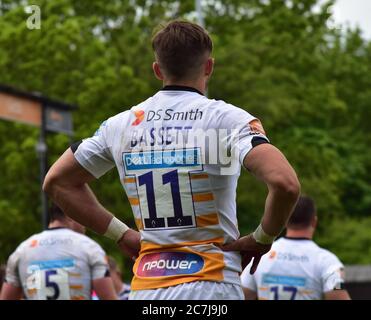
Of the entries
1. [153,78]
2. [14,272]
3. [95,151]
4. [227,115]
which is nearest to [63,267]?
[14,272]

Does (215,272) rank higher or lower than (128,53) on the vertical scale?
lower

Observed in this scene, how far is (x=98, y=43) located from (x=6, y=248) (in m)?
6.28

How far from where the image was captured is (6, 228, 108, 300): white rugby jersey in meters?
9.80

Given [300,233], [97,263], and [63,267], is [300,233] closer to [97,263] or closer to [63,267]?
[97,263]

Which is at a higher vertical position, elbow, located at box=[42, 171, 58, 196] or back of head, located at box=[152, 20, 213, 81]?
back of head, located at box=[152, 20, 213, 81]

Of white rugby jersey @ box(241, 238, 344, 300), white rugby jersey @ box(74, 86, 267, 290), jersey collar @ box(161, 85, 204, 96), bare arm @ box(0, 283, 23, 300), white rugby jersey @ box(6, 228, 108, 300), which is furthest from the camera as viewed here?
bare arm @ box(0, 283, 23, 300)

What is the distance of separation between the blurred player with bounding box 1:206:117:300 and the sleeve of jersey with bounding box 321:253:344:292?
1864 mm

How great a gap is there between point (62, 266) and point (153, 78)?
73.2 feet

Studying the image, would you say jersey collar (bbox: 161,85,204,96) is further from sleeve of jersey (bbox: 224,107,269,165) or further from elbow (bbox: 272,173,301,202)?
elbow (bbox: 272,173,301,202)

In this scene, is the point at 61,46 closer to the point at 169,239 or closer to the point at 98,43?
the point at 98,43

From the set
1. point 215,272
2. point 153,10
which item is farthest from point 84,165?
point 153,10

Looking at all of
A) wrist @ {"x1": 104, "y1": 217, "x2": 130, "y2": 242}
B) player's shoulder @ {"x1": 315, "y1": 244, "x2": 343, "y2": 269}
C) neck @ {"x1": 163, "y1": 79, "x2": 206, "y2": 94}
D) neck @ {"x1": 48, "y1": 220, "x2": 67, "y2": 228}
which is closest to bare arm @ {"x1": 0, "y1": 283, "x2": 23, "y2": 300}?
neck @ {"x1": 48, "y1": 220, "x2": 67, "y2": 228}

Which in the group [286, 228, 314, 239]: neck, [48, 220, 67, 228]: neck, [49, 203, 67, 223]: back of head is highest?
[49, 203, 67, 223]: back of head
